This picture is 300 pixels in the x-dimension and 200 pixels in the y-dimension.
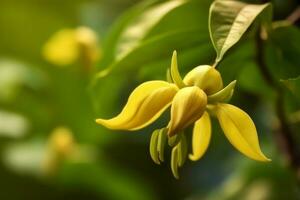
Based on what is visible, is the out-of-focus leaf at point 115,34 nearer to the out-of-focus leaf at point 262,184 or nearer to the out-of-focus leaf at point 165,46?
the out-of-focus leaf at point 165,46

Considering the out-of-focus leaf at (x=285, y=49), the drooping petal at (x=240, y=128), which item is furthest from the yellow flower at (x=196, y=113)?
the out-of-focus leaf at (x=285, y=49)

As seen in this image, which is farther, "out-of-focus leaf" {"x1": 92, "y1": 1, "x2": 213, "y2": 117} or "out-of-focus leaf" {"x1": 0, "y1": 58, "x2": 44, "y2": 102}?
"out-of-focus leaf" {"x1": 0, "y1": 58, "x2": 44, "y2": 102}

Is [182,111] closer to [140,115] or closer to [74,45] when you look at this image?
[140,115]

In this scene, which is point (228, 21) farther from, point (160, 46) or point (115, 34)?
point (115, 34)

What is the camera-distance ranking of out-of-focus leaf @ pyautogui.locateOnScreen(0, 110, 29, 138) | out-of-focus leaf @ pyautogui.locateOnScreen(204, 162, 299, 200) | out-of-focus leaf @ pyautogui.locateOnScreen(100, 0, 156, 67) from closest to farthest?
1. out-of-focus leaf @ pyautogui.locateOnScreen(100, 0, 156, 67)
2. out-of-focus leaf @ pyautogui.locateOnScreen(204, 162, 299, 200)
3. out-of-focus leaf @ pyautogui.locateOnScreen(0, 110, 29, 138)

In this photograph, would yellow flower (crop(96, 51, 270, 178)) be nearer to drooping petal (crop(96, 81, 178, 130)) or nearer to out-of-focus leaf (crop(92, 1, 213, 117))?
drooping petal (crop(96, 81, 178, 130))

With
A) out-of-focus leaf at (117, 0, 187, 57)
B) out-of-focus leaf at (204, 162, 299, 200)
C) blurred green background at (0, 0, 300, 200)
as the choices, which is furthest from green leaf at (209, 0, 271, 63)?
out-of-focus leaf at (204, 162, 299, 200)

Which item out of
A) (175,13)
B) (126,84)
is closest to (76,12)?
(126,84)
